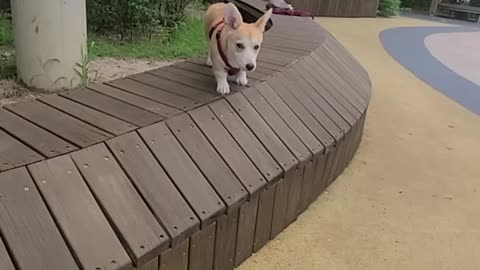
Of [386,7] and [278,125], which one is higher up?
[278,125]

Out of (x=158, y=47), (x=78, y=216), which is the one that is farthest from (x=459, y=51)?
(x=78, y=216)

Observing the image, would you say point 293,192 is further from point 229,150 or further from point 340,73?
point 340,73

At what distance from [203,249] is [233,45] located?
2.72 feet

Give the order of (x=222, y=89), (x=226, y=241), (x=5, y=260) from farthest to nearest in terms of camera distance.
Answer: (x=222, y=89) → (x=226, y=241) → (x=5, y=260)

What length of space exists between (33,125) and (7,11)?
2747 millimetres

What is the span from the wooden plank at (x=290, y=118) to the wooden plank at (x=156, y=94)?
0.46m

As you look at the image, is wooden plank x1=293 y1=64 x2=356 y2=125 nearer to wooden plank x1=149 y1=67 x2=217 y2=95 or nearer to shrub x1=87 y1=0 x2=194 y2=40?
wooden plank x1=149 y1=67 x2=217 y2=95

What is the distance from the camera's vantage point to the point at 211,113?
7.17ft

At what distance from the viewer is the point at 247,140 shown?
2.24 metres

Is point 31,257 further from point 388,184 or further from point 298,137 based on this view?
point 388,184

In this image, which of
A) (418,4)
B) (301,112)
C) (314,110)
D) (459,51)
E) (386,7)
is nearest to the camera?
(301,112)

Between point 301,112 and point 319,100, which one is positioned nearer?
point 301,112

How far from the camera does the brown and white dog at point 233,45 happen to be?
6.98ft

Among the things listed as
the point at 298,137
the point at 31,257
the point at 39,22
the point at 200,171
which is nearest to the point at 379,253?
the point at 298,137
